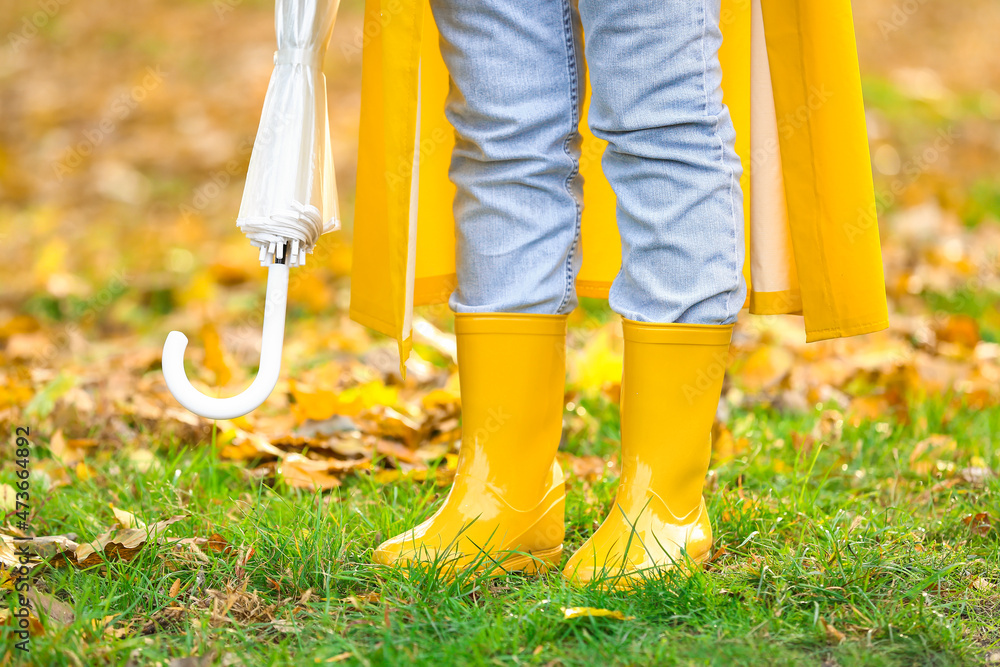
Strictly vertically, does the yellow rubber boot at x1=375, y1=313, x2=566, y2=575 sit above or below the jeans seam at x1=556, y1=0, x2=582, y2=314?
below

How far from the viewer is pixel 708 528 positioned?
4.03 feet

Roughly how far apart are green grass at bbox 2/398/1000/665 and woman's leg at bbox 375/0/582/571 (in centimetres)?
9

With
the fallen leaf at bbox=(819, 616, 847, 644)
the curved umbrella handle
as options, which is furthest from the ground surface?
the curved umbrella handle

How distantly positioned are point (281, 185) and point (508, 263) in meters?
0.34

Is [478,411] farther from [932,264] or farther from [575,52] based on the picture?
[932,264]

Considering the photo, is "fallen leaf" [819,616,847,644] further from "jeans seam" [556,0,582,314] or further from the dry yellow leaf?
the dry yellow leaf

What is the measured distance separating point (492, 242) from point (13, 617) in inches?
30.8

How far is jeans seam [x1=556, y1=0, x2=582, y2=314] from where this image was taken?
4.02 feet

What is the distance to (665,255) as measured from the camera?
1158mm

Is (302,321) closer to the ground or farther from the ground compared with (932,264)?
closer to the ground

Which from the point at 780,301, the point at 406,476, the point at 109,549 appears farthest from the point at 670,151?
the point at 109,549

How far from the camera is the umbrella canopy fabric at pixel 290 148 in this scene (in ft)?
3.60

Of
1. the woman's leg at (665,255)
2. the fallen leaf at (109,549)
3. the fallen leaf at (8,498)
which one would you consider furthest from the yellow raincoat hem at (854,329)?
the fallen leaf at (8,498)

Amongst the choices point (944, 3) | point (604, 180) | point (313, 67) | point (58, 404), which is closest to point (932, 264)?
point (604, 180)
